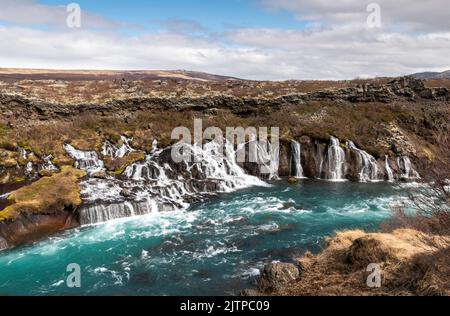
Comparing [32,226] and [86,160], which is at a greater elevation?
[86,160]

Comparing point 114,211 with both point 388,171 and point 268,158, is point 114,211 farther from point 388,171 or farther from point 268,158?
point 388,171

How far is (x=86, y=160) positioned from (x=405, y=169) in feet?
134

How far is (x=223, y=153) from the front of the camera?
52.9 metres

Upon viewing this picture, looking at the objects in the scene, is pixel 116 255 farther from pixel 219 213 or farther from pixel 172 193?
pixel 172 193

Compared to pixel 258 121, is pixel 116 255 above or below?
below

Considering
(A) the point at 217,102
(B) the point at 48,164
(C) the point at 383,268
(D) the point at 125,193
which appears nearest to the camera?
(C) the point at 383,268

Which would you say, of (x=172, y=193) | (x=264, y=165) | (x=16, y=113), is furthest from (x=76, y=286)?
(x=16, y=113)

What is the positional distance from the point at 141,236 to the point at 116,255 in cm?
392

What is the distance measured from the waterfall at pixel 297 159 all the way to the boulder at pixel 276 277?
3367 centimetres

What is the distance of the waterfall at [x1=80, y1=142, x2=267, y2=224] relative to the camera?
1433 inches

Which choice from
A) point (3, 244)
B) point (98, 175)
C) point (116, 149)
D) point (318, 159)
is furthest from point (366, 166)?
point (3, 244)

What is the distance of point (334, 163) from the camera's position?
52.9 meters

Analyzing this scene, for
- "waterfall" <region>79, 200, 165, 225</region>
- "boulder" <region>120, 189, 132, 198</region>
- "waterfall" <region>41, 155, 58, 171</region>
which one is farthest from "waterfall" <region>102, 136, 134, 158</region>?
"waterfall" <region>79, 200, 165, 225</region>

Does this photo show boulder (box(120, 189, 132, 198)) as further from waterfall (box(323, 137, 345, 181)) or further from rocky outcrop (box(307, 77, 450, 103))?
rocky outcrop (box(307, 77, 450, 103))
